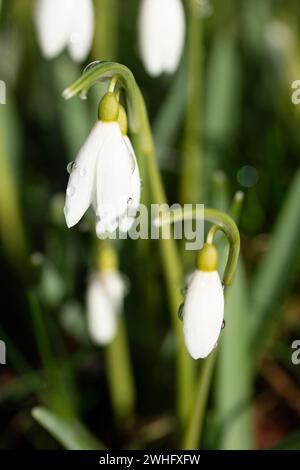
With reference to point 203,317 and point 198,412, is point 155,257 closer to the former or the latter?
point 198,412

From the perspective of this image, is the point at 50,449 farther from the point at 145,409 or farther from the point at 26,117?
the point at 26,117

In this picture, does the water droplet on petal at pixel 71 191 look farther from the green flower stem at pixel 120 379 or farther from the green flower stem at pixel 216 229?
the green flower stem at pixel 120 379

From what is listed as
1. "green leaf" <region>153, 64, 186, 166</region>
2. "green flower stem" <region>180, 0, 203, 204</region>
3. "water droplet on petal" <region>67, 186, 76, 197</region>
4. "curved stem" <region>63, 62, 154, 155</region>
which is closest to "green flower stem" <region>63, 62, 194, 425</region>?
"curved stem" <region>63, 62, 154, 155</region>

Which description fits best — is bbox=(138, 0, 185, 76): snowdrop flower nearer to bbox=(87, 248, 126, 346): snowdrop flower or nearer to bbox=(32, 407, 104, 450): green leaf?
bbox=(87, 248, 126, 346): snowdrop flower

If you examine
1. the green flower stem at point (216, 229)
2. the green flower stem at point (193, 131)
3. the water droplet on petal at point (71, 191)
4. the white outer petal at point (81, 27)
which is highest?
the green flower stem at point (193, 131)

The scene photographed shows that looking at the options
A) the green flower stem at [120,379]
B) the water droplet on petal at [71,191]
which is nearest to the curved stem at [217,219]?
the water droplet on petal at [71,191]

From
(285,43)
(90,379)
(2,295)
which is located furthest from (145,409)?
(285,43)
